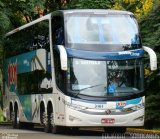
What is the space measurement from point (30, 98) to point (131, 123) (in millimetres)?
6339

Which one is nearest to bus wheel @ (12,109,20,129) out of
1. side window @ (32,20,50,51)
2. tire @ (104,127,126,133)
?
side window @ (32,20,50,51)

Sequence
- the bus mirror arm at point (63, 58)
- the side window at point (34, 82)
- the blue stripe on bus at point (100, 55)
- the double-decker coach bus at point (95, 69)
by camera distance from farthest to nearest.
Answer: the side window at point (34, 82)
the blue stripe on bus at point (100, 55)
the double-decker coach bus at point (95, 69)
the bus mirror arm at point (63, 58)

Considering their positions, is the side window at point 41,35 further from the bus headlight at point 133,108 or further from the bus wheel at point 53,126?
the bus headlight at point 133,108

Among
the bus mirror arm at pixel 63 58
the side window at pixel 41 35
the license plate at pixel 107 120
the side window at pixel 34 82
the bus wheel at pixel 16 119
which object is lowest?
the bus wheel at pixel 16 119

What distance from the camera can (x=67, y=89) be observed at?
2022cm

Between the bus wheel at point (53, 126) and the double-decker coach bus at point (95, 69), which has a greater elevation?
the double-decker coach bus at point (95, 69)

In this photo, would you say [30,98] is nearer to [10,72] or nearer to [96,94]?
[10,72]

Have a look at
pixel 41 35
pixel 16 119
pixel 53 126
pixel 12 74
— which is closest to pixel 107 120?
pixel 53 126

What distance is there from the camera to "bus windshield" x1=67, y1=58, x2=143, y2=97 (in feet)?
66.4

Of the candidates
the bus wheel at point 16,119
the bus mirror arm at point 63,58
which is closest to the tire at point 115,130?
the bus mirror arm at point 63,58

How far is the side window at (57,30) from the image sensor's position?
20908 mm

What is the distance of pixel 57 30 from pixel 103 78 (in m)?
2.59

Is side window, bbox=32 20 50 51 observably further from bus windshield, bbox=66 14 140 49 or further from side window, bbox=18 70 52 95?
bus windshield, bbox=66 14 140 49

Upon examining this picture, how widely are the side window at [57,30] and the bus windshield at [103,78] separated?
3.26 feet
